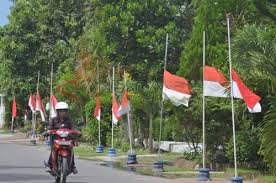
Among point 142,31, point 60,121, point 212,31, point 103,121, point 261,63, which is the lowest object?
point 60,121

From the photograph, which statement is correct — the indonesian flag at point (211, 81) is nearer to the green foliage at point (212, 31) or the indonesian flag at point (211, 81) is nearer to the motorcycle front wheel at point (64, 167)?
the green foliage at point (212, 31)

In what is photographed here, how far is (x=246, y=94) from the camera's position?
14547mm

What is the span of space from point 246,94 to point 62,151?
14.6 feet

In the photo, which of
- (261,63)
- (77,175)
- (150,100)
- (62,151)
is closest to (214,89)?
(261,63)

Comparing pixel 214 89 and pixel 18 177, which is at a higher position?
pixel 214 89

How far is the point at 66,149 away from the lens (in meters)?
13.7

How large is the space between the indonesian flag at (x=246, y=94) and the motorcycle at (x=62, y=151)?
3.95 meters

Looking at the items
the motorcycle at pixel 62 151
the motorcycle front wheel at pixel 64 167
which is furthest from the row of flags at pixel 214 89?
the motorcycle front wheel at pixel 64 167

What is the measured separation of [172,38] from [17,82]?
1015 inches

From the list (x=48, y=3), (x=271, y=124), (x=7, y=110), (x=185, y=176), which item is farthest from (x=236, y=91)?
(x=7, y=110)

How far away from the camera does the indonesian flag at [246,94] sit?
14.3m

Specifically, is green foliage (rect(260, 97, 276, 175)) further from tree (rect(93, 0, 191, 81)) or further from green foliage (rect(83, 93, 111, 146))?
green foliage (rect(83, 93, 111, 146))

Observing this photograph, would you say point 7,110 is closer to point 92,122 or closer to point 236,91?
point 92,122

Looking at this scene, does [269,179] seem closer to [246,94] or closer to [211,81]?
[246,94]
